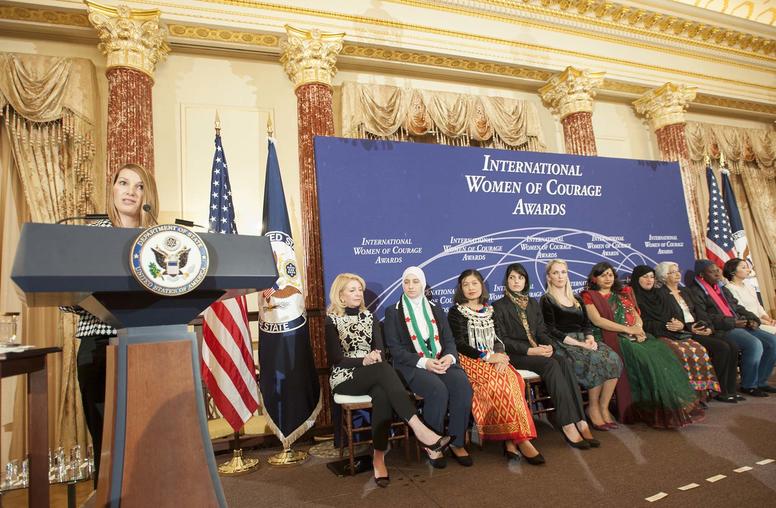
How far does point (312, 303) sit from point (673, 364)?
3.13 meters

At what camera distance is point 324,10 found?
5023 millimetres

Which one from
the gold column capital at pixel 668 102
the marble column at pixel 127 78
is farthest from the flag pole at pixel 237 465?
the gold column capital at pixel 668 102

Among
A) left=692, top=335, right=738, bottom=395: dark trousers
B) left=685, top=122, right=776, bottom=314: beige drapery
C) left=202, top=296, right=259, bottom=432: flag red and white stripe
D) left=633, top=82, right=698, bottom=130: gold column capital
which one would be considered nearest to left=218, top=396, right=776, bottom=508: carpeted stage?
left=202, top=296, right=259, bottom=432: flag red and white stripe

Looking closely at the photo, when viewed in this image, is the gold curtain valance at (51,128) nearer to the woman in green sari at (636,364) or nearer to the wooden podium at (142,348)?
the wooden podium at (142,348)

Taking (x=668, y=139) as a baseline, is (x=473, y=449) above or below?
below

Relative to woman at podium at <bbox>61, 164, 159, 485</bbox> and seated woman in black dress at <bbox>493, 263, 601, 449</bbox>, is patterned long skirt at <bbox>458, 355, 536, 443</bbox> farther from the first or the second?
woman at podium at <bbox>61, 164, 159, 485</bbox>

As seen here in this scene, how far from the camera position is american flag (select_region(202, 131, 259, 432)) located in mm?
3322

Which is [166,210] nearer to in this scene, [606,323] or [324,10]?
[324,10]

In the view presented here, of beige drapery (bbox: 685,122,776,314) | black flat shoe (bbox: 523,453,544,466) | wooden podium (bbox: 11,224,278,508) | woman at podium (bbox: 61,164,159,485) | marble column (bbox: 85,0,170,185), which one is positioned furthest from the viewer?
beige drapery (bbox: 685,122,776,314)

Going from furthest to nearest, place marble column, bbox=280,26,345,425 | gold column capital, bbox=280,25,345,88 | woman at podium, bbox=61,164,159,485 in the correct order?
gold column capital, bbox=280,25,345,88, marble column, bbox=280,26,345,425, woman at podium, bbox=61,164,159,485

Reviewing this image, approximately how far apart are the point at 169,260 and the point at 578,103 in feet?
19.6

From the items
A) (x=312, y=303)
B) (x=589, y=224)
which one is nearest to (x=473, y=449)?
(x=312, y=303)

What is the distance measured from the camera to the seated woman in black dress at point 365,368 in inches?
109

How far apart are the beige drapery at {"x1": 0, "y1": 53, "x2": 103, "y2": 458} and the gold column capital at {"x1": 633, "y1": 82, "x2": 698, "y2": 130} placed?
23.2 ft
